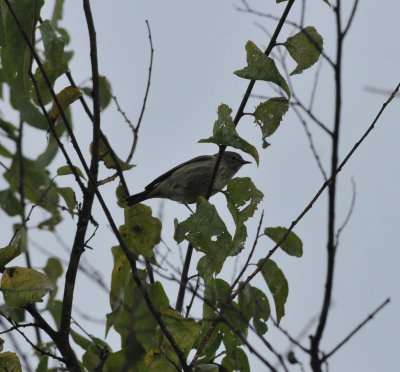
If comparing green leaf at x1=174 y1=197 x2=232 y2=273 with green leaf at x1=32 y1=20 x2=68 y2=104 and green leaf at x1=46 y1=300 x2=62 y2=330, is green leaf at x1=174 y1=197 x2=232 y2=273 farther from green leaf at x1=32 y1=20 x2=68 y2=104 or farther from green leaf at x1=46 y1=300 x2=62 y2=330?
green leaf at x1=46 y1=300 x2=62 y2=330

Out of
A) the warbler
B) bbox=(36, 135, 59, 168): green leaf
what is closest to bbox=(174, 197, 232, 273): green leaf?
bbox=(36, 135, 59, 168): green leaf

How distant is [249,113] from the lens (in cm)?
476

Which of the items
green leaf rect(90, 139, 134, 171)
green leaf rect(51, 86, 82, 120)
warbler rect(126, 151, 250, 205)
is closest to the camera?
green leaf rect(51, 86, 82, 120)

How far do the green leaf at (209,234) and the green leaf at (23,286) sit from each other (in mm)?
950

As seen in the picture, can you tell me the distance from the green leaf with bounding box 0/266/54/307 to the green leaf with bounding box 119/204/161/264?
72cm

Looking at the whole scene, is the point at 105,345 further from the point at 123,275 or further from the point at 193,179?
the point at 193,179

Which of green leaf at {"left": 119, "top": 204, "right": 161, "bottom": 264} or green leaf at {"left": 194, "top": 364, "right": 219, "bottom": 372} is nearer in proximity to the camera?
green leaf at {"left": 194, "top": 364, "right": 219, "bottom": 372}

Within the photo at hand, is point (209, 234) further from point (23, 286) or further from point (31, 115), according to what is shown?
point (31, 115)

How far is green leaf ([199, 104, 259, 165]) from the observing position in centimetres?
447

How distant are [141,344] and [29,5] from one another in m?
2.17

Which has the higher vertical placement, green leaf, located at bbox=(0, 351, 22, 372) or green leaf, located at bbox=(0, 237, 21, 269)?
green leaf, located at bbox=(0, 237, 21, 269)

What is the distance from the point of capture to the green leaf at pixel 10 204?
7088mm

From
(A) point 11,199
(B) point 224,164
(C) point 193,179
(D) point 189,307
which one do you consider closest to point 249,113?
(D) point 189,307

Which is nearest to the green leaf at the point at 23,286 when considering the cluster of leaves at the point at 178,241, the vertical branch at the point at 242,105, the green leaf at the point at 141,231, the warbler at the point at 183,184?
the cluster of leaves at the point at 178,241
